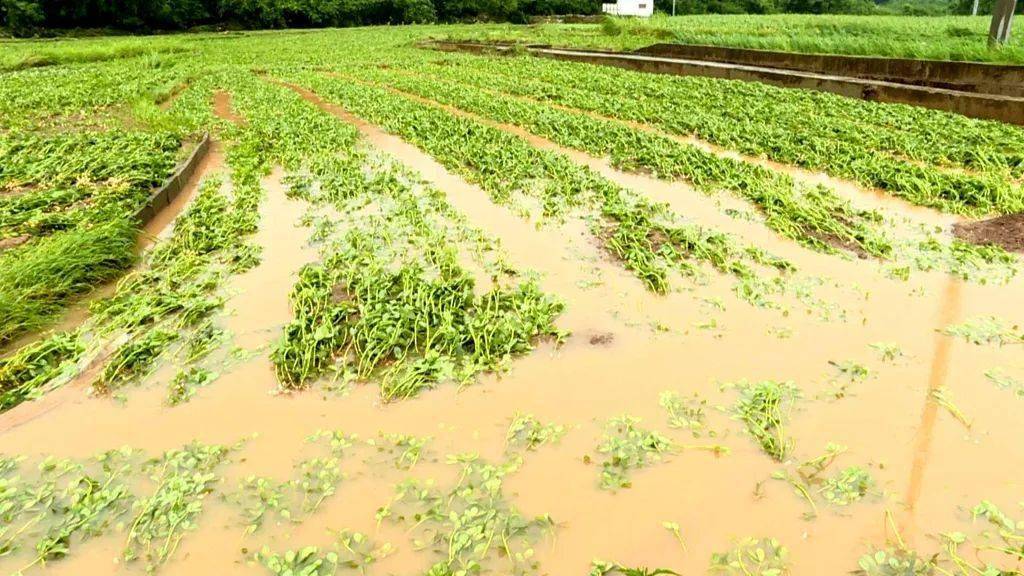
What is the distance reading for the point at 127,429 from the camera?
3.62m

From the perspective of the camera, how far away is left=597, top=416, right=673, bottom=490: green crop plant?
10.3 feet

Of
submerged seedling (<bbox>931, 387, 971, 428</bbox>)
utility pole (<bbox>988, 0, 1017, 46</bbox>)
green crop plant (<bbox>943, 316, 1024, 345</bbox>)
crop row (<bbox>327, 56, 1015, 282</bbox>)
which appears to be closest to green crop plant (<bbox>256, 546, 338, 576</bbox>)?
submerged seedling (<bbox>931, 387, 971, 428</bbox>)

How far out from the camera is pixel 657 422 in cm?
356

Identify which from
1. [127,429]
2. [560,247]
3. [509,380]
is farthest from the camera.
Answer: [560,247]

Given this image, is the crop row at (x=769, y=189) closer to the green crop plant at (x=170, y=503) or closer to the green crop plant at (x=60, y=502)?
the green crop plant at (x=170, y=503)

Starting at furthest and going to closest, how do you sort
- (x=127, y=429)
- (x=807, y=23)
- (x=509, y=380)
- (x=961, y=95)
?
(x=807, y=23) < (x=961, y=95) < (x=509, y=380) < (x=127, y=429)

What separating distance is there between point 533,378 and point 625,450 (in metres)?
0.91

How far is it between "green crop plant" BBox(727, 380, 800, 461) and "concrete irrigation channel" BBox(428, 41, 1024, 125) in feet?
34.4

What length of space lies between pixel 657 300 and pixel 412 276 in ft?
7.08

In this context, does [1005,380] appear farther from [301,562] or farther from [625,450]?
[301,562]

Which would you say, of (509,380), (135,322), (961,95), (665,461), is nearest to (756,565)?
(665,461)

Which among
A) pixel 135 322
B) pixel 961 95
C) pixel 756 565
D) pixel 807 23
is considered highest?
pixel 807 23

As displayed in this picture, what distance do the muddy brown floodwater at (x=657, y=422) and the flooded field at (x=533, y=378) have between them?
0.02 m

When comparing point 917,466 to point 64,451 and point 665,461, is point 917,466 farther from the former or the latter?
point 64,451
